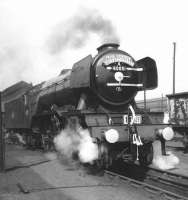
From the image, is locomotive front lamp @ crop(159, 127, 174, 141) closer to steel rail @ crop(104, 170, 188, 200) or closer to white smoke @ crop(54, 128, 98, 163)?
steel rail @ crop(104, 170, 188, 200)

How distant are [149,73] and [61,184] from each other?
4.19 m

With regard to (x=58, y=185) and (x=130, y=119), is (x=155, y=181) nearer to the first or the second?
(x=130, y=119)

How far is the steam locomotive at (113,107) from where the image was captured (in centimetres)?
757

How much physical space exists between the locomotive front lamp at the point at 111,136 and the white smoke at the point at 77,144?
480 millimetres

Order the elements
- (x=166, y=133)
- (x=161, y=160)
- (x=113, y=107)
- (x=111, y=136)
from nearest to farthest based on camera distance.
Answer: (x=111, y=136)
(x=166, y=133)
(x=113, y=107)
(x=161, y=160)

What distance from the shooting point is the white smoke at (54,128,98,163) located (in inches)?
295

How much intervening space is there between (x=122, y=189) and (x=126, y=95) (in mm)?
2869

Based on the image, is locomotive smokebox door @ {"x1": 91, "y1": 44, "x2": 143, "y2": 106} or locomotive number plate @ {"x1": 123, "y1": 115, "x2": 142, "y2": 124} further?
locomotive smokebox door @ {"x1": 91, "y1": 44, "x2": 143, "y2": 106}

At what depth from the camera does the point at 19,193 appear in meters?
6.16

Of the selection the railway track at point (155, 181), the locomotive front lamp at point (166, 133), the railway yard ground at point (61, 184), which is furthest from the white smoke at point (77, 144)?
the locomotive front lamp at point (166, 133)

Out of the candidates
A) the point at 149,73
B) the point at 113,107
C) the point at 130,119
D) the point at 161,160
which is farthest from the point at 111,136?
the point at 149,73

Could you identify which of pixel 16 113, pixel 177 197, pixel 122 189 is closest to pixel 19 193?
pixel 122 189

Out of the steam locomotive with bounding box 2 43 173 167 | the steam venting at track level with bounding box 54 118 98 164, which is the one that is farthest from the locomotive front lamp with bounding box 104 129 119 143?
the steam venting at track level with bounding box 54 118 98 164

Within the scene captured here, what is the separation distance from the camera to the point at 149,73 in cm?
909
